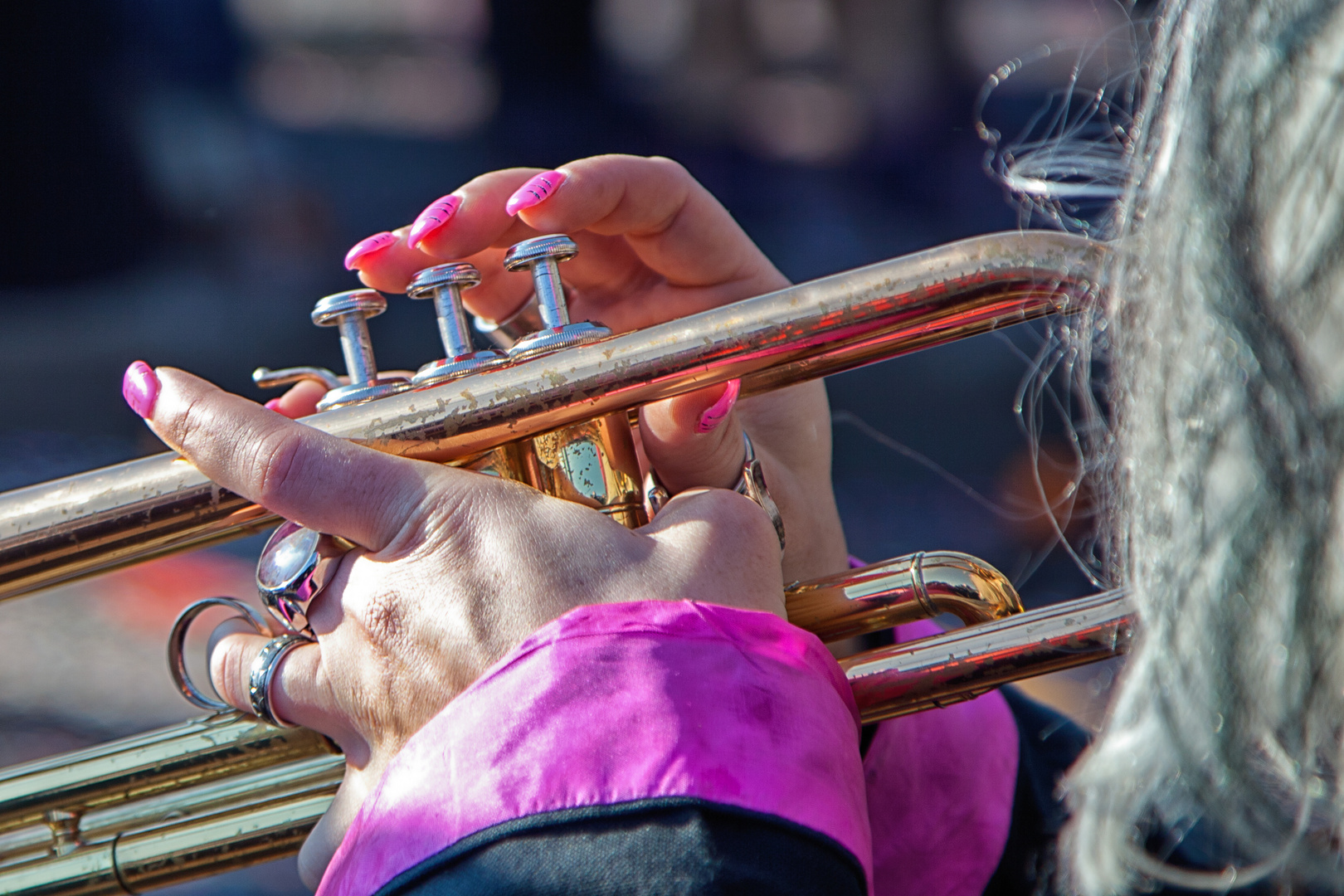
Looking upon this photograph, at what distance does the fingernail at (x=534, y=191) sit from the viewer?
2.27 feet

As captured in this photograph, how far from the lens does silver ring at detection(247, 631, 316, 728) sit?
594 mm

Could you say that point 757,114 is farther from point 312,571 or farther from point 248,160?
point 312,571

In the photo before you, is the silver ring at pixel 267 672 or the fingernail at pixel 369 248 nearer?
the silver ring at pixel 267 672

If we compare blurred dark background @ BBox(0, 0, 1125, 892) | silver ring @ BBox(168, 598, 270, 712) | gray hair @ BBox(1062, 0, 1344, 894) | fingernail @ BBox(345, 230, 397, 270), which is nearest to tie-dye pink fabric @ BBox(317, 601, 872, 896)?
gray hair @ BBox(1062, 0, 1344, 894)

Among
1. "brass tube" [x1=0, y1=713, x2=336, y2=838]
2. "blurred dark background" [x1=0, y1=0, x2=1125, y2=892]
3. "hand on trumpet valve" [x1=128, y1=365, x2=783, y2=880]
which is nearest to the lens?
"hand on trumpet valve" [x1=128, y1=365, x2=783, y2=880]

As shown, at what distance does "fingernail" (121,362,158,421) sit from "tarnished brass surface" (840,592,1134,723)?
0.45m

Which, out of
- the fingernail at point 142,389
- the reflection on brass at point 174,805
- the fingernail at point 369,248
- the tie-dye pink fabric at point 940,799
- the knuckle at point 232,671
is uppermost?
the fingernail at point 369,248

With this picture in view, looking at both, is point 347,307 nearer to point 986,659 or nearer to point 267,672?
point 267,672

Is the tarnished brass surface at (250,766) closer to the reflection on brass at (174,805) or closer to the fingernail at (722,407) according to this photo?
the reflection on brass at (174,805)

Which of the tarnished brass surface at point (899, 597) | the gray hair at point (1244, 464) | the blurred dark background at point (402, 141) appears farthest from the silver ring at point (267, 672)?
the blurred dark background at point (402, 141)

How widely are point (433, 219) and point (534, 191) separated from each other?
75mm

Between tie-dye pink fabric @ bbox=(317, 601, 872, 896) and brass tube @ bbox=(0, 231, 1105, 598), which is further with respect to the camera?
brass tube @ bbox=(0, 231, 1105, 598)

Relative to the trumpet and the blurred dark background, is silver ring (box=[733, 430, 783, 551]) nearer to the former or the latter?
the trumpet

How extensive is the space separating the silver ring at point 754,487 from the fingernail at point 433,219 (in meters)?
0.26
